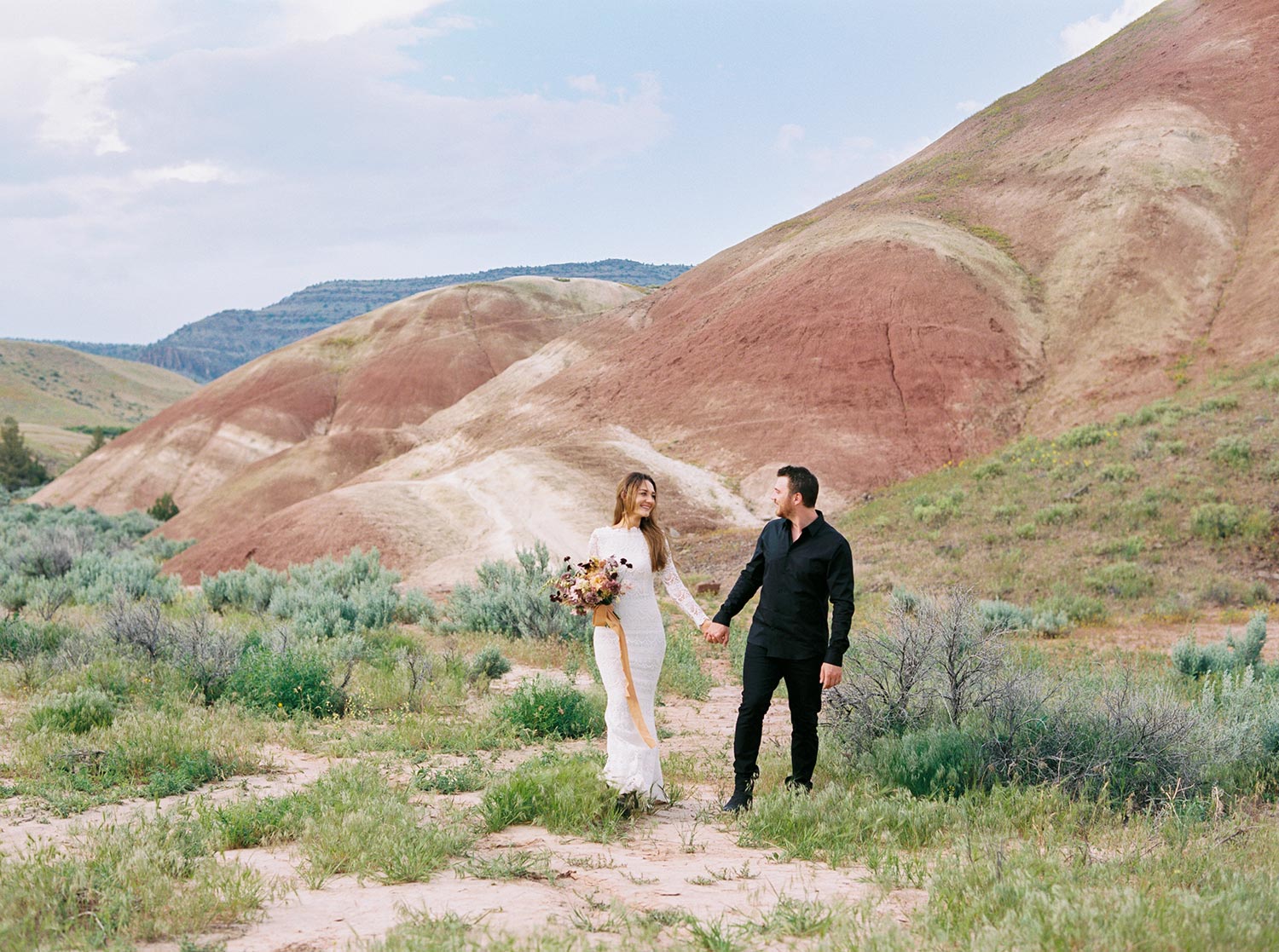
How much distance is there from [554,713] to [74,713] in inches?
135

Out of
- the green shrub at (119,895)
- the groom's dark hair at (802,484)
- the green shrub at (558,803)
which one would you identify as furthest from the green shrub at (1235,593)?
the green shrub at (119,895)

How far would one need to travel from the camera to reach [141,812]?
4.56 metres

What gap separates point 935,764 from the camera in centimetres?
538

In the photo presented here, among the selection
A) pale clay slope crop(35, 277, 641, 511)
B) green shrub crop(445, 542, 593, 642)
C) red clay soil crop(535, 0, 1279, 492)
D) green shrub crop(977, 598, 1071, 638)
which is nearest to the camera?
green shrub crop(445, 542, 593, 642)

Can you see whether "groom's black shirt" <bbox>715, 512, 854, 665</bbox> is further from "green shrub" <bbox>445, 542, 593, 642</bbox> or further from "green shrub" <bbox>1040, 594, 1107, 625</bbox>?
"green shrub" <bbox>1040, 594, 1107, 625</bbox>

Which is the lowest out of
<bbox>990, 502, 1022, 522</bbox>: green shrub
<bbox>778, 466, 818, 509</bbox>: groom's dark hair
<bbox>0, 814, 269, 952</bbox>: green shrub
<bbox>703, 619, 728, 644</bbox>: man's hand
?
<bbox>990, 502, 1022, 522</bbox>: green shrub

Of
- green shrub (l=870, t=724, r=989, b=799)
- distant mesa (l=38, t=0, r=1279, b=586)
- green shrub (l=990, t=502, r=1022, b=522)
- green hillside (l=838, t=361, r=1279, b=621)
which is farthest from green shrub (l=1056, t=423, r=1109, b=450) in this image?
green shrub (l=870, t=724, r=989, b=799)

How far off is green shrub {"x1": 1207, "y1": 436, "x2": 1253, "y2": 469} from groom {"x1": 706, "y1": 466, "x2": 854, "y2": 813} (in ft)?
47.0

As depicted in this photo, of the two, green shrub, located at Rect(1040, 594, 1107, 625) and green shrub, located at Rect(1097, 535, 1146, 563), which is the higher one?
green shrub, located at Rect(1097, 535, 1146, 563)

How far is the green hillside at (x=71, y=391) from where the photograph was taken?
105562 millimetres

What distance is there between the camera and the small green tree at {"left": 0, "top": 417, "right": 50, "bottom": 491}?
54.8m

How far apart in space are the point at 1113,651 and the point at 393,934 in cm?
944

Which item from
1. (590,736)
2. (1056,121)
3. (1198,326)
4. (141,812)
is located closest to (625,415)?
(1198,326)

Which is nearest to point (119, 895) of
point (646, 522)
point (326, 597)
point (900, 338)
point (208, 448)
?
point (646, 522)
